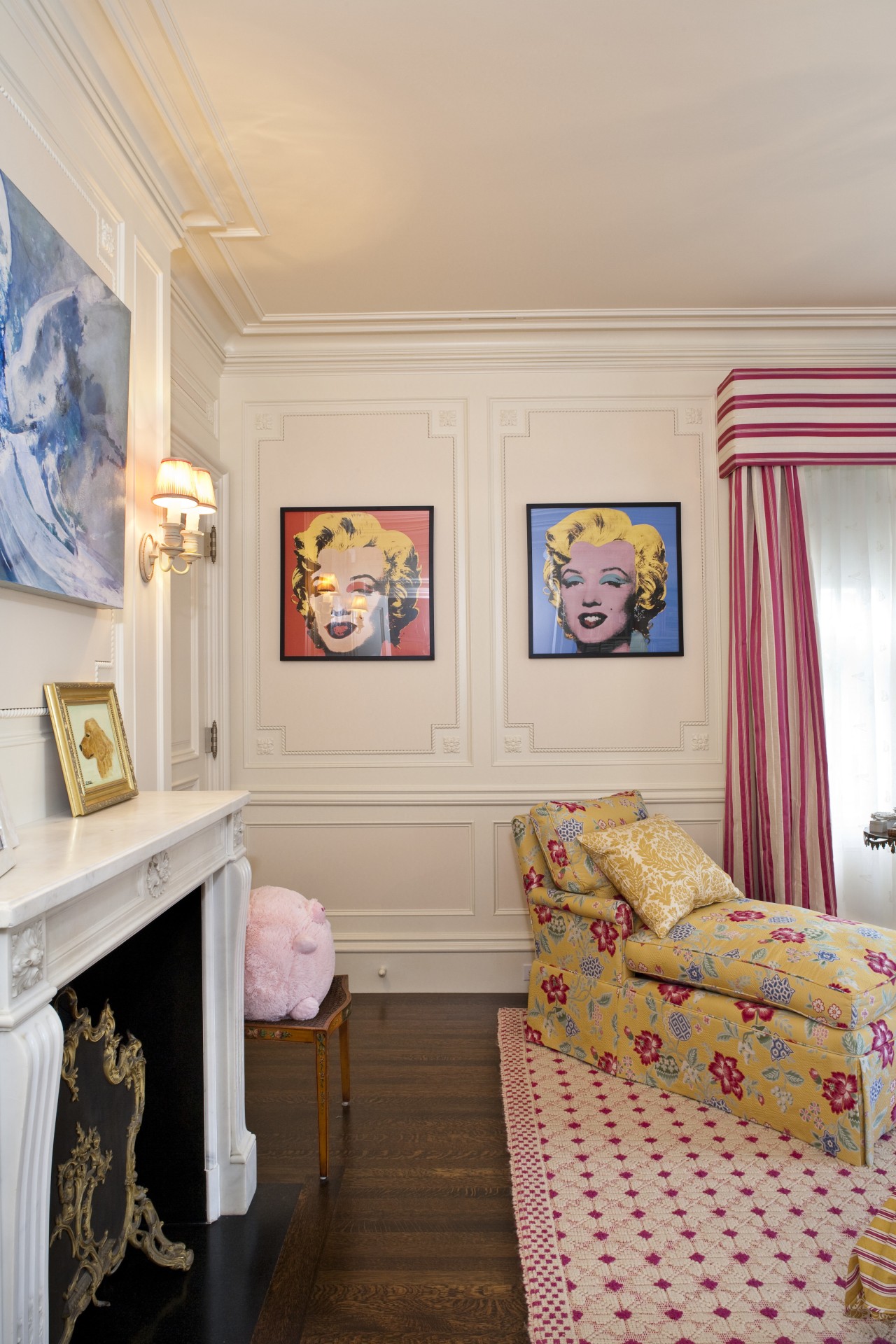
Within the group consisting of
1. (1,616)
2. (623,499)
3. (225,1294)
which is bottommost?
(225,1294)

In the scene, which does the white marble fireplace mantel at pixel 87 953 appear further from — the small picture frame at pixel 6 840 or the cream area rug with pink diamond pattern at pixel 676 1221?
the cream area rug with pink diamond pattern at pixel 676 1221

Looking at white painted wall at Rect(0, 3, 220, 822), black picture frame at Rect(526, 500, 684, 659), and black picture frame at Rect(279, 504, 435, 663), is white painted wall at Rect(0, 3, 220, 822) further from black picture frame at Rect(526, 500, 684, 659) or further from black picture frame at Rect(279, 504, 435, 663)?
black picture frame at Rect(526, 500, 684, 659)

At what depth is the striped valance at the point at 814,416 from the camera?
3.69m

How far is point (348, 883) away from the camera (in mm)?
3850

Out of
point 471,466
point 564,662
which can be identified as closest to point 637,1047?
point 564,662

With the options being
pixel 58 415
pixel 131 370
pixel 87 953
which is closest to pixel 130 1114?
pixel 87 953

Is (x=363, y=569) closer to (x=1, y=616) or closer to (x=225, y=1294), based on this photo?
(x=1, y=616)

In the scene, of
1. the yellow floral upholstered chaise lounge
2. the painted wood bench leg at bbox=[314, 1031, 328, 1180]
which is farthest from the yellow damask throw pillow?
the painted wood bench leg at bbox=[314, 1031, 328, 1180]

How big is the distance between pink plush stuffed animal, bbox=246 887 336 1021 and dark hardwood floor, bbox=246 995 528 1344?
1.55ft

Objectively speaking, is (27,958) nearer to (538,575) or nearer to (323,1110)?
(323,1110)

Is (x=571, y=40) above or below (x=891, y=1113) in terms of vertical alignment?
above

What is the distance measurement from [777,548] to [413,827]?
210 centimetres

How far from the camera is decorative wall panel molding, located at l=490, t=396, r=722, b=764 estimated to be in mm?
3873

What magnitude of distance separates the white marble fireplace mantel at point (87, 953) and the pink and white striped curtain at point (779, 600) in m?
2.40
